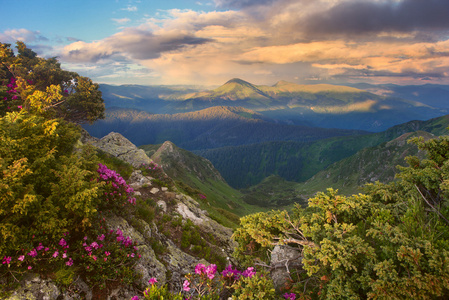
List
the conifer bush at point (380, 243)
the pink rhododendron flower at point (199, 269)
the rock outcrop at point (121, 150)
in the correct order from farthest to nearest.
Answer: the rock outcrop at point (121, 150) → the pink rhododendron flower at point (199, 269) → the conifer bush at point (380, 243)

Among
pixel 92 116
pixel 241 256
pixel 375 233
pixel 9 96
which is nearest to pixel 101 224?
pixel 241 256

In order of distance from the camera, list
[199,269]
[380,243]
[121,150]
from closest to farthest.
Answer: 1. [199,269]
2. [380,243]
3. [121,150]

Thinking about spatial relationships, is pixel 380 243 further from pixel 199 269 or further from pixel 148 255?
pixel 148 255

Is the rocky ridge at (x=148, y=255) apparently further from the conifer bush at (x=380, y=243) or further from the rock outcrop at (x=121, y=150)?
the conifer bush at (x=380, y=243)

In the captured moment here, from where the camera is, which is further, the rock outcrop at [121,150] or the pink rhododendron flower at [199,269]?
the rock outcrop at [121,150]

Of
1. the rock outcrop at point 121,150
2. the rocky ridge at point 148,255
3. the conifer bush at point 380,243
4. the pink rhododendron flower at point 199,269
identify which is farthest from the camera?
the rock outcrop at point 121,150

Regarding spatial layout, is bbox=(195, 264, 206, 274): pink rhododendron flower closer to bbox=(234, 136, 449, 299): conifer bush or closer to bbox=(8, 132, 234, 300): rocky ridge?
bbox=(234, 136, 449, 299): conifer bush

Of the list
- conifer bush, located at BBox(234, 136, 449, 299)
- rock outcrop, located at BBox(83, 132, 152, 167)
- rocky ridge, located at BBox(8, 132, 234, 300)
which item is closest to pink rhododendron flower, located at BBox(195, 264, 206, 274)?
conifer bush, located at BBox(234, 136, 449, 299)

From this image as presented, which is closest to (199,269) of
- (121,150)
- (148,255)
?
(148,255)

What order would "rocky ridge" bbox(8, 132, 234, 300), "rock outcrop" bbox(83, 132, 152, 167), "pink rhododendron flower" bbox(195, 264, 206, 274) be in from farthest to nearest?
"rock outcrop" bbox(83, 132, 152, 167)
"pink rhododendron flower" bbox(195, 264, 206, 274)
"rocky ridge" bbox(8, 132, 234, 300)

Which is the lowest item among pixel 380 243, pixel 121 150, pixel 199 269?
pixel 199 269

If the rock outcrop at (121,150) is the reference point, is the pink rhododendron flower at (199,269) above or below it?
below

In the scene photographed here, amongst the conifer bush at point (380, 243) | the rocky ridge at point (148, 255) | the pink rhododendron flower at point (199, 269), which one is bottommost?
the rocky ridge at point (148, 255)

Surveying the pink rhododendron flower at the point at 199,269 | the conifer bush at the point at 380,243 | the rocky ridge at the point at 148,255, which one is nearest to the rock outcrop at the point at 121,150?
the rocky ridge at the point at 148,255
